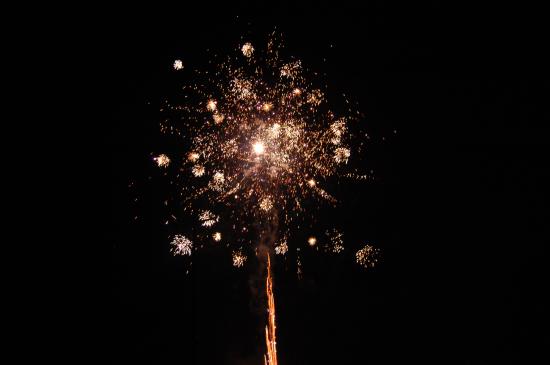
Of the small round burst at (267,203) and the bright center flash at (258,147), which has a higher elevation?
the bright center flash at (258,147)

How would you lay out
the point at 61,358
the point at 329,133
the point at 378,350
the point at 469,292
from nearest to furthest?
the point at 329,133 → the point at 61,358 → the point at 469,292 → the point at 378,350

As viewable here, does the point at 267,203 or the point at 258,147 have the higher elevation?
the point at 258,147

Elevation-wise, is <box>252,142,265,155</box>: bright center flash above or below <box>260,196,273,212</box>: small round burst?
above

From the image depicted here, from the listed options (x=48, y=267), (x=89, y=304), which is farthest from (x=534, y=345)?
(x=48, y=267)

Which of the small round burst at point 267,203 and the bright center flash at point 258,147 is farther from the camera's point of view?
the small round burst at point 267,203

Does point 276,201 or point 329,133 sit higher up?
point 329,133

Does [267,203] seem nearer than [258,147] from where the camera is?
No

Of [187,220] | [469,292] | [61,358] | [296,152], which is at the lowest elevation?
[61,358]

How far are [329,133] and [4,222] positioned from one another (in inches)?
313

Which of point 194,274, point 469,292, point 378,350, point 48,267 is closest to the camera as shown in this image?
point 194,274

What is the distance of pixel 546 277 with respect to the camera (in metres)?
10.2

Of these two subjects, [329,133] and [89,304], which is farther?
[89,304]

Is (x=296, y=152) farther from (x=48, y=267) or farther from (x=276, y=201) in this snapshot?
(x=48, y=267)

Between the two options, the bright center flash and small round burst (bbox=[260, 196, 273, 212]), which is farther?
small round burst (bbox=[260, 196, 273, 212])
